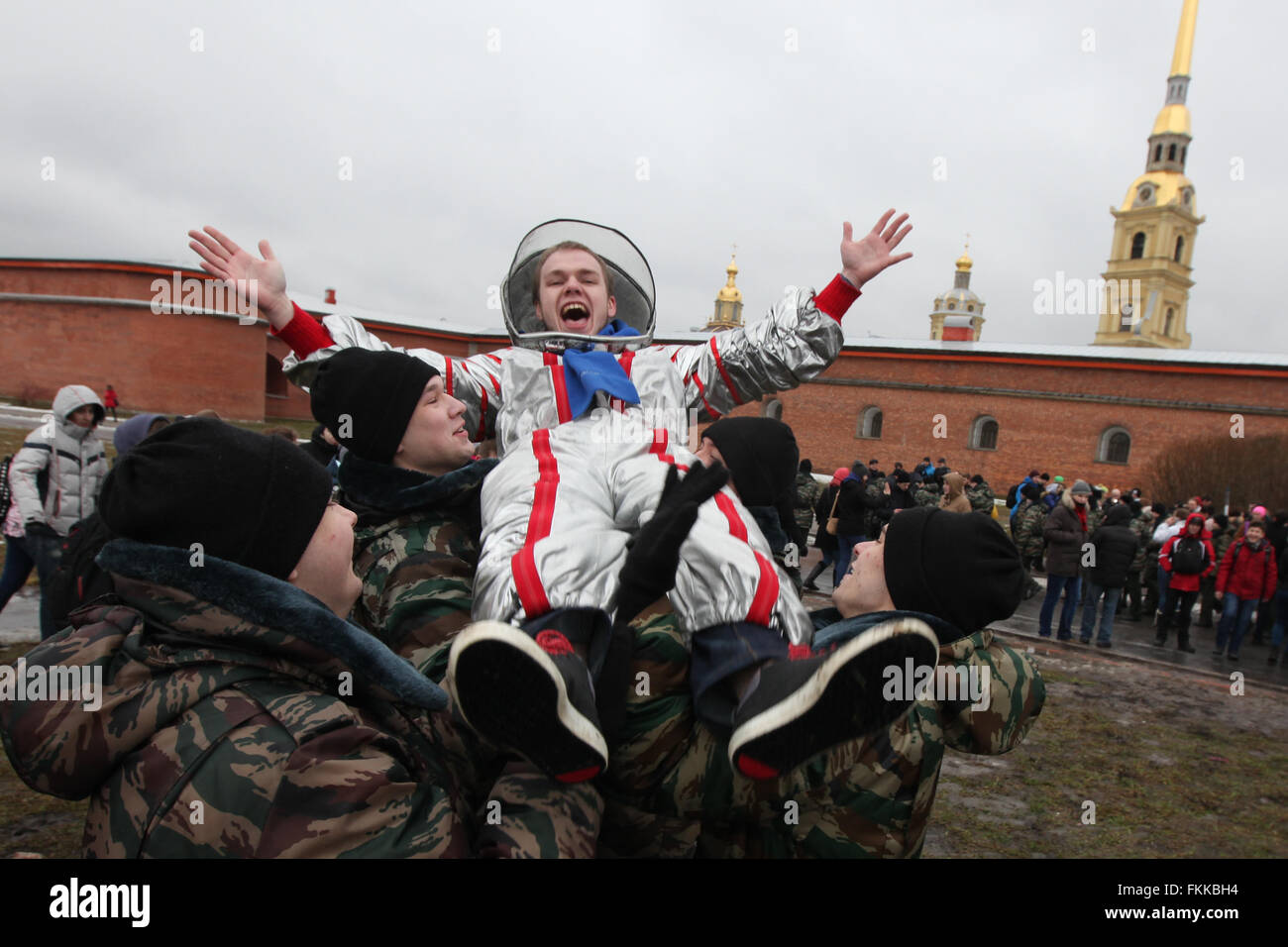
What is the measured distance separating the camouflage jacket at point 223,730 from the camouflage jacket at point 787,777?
0.48 meters

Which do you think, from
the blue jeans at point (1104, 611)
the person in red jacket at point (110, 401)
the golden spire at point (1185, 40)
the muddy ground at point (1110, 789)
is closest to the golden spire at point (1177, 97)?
the golden spire at point (1185, 40)

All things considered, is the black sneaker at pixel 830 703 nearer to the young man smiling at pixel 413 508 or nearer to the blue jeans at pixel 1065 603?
the young man smiling at pixel 413 508

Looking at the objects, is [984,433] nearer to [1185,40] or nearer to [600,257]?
[600,257]

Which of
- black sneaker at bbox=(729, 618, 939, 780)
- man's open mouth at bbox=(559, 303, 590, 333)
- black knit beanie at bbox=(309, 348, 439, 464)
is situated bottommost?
black sneaker at bbox=(729, 618, 939, 780)

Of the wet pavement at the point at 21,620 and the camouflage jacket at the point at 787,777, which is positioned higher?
the camouflage jacket at the point at 787,777

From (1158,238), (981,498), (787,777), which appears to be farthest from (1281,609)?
(1158,238)

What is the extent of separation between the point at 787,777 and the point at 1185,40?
76.5m

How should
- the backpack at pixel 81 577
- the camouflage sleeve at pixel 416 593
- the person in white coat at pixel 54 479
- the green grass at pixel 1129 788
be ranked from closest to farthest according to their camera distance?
the camouflage sleeve at pixel 416 593 → the backpack at pixel 81 577 → the green grass at pixel 1129 788 → the person in white coat at pixel 54 479

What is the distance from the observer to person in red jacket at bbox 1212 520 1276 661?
10859mm

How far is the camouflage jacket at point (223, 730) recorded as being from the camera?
1.30m

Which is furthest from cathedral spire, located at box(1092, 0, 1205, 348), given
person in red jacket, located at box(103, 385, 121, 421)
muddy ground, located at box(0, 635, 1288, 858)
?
person in red jacket, located at box(103, 385, 121, 421)

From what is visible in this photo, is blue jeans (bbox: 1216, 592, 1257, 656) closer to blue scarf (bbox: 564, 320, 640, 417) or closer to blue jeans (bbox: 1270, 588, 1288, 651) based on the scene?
blue jeans (bbox: 1270, 588, 1288, 651)

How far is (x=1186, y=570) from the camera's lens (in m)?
10.9

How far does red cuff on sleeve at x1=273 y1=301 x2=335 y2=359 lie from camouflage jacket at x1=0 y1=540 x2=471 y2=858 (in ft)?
4.08
